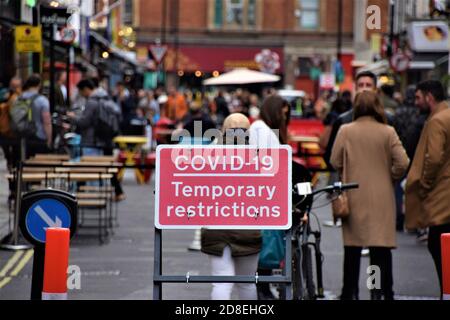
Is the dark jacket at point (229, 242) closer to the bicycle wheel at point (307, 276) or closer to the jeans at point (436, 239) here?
the bicycle wheel at point (307, 276)

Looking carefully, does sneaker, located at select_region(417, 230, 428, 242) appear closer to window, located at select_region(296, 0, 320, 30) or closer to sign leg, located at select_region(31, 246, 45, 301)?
sign leg, located at select_region(31, 246, 45, 301)

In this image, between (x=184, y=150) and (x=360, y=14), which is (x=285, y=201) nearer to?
(x=184, y=150)

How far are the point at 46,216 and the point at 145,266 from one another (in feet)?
16.3

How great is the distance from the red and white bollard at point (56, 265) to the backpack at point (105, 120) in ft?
43.0

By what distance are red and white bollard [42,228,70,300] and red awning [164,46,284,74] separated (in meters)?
66.4

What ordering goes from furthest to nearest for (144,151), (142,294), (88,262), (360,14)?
(360,14) < (144,151) < (88,262) < (142,294)

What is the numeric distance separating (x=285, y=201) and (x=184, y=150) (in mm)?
642

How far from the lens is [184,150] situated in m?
6.90

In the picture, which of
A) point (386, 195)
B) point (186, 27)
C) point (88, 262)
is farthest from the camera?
point (186, 27)

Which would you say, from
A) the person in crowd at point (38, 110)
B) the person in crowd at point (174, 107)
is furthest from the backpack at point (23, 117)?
the person in crowd at point (174, 107)

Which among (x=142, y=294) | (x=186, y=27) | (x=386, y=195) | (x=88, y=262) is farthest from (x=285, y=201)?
(x=186, y=27)

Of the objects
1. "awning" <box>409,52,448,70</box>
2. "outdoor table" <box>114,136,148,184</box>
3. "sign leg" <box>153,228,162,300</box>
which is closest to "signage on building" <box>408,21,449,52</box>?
"awning" <box>409,52,448,70</box>

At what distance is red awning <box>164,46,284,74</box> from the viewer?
240 ft
